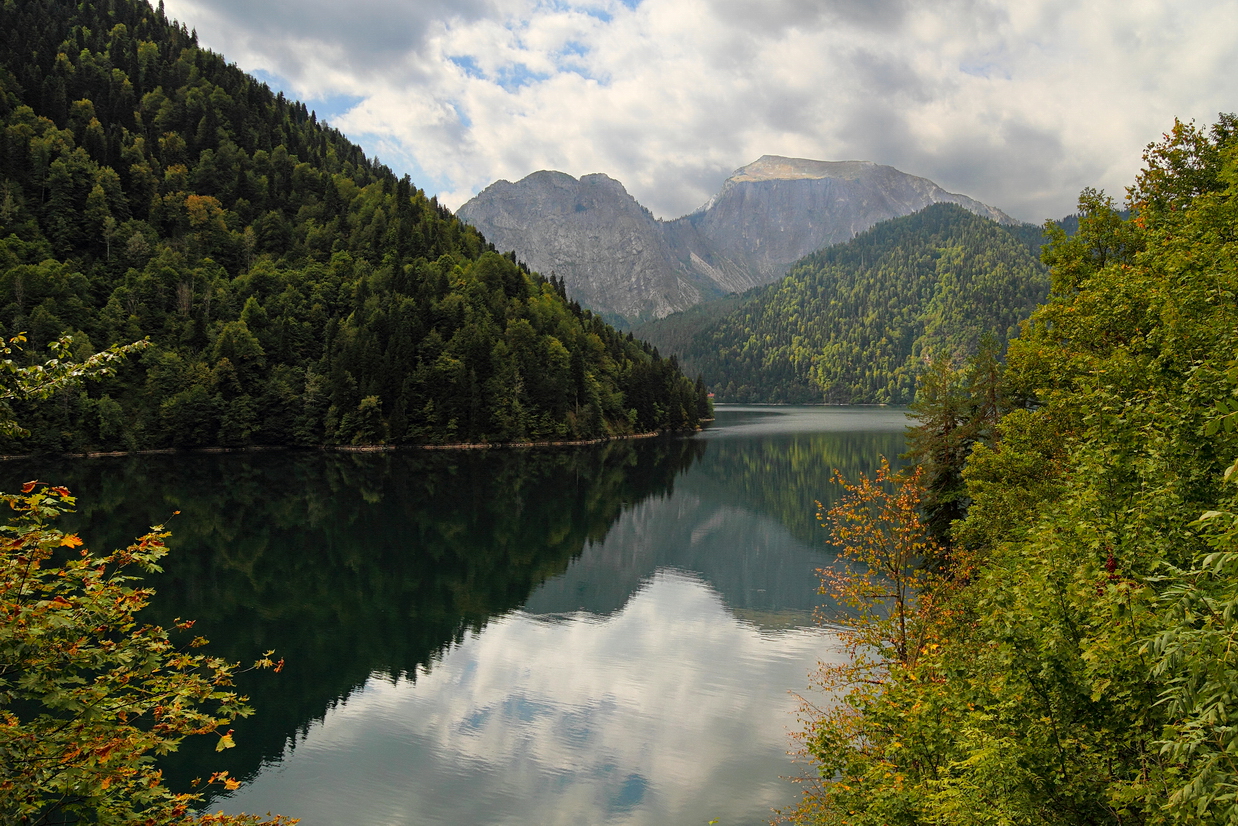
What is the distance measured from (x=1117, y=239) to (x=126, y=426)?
13093cm

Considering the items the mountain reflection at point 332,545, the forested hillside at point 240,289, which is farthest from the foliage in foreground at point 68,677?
the forested hillside at point 240,289

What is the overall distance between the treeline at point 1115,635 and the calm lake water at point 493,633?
7855 millimetres

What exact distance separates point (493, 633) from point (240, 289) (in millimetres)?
129001

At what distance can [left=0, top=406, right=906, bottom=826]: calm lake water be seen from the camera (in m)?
26.2

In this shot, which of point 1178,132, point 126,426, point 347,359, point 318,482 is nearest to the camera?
point 1178,132

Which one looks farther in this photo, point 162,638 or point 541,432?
point 541,432

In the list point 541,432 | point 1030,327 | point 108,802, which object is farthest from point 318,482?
point 108,802

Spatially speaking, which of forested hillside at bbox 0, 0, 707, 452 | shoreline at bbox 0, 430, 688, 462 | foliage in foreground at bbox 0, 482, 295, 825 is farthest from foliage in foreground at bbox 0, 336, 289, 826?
shoreline at bbox 0, 430, 688, 462

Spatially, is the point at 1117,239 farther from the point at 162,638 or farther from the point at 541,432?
the point at 541,432

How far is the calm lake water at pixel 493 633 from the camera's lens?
86.0 feet

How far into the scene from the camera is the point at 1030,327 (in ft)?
123

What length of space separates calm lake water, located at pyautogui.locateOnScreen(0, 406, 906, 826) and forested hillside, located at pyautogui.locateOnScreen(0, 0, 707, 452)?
33.8 metres

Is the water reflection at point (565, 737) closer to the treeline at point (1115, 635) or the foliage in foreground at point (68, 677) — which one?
the treeline at point (1115, 635)

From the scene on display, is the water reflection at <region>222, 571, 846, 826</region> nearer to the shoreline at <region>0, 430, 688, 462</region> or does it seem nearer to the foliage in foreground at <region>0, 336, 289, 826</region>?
the foliage in foreground at <region>0, 336, 289, 826</region>
